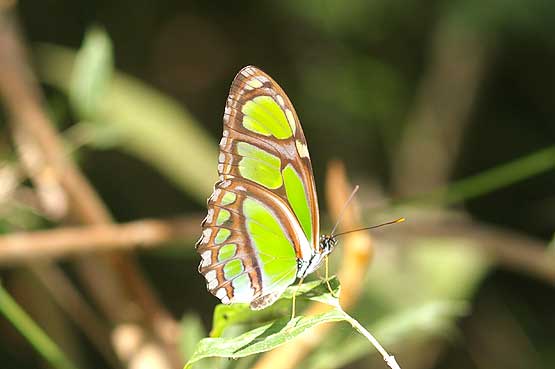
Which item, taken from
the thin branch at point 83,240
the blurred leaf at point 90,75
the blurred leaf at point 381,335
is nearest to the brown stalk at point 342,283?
the blurred leaf at point 381,335

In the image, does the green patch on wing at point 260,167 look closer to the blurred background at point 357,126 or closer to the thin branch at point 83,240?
the thin branch at point 83,240

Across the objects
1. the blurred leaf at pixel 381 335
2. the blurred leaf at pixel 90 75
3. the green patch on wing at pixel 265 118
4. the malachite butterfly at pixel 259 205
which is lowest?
the blurred leaf at pixel 381 335

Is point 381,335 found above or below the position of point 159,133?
below

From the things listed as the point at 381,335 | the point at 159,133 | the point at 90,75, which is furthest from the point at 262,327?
the point at 159,133

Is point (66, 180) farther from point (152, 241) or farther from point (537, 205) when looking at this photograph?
point (537, 205)

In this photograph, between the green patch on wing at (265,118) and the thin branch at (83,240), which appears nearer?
the green patch on wing at (265,118)

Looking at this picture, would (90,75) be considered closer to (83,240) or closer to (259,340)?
Answer: (83,240)

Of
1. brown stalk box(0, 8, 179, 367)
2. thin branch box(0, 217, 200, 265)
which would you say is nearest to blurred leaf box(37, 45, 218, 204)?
brown stalk box(0, 8, 179, 367)
